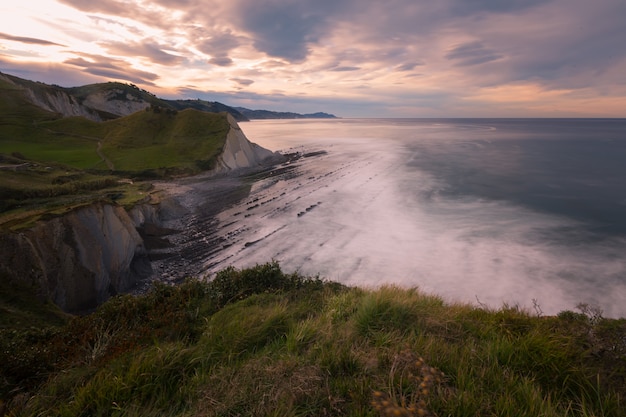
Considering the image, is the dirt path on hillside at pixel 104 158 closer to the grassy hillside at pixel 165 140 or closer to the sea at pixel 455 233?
the grassy hillside at pixel 165 140

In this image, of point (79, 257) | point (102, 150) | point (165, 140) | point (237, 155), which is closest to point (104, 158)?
point (102, 150)

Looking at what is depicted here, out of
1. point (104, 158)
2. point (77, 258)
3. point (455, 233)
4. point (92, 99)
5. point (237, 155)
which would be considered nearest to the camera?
point (77, 258)

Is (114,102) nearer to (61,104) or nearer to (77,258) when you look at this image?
(61,104)

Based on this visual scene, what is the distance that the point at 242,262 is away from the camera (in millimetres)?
24156

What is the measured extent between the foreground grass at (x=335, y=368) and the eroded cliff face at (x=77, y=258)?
1095 cm

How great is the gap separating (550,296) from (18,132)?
3296 inches

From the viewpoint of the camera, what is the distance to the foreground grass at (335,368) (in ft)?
11.8

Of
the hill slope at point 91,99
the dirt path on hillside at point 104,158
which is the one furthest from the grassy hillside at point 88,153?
the hill slope at point 91,99

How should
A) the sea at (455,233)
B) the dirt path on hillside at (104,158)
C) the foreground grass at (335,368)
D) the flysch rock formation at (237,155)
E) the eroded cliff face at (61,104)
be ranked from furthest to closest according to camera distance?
the eroded cliff face at (61,104) < the flysch rock formation at (237,155) < the dirt path on hillside at (104,158) < the sea at (455,233) < the foreground grass at (335,368)

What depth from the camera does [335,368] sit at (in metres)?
4.28

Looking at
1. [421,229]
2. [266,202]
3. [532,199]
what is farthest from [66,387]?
[532,199]

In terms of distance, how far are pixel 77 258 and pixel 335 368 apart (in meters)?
19.3

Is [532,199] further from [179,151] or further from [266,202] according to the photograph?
[179,151]

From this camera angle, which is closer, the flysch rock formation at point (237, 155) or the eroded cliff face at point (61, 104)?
the flysch rock formation at point (237, 155)
